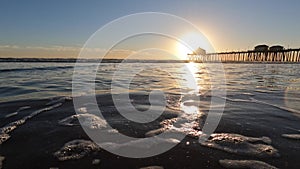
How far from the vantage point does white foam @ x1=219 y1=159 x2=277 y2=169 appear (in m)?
2.70

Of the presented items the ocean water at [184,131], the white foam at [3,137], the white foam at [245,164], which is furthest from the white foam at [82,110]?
the white foam at [245,164]

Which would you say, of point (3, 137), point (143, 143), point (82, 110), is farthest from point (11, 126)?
point (143, 143)

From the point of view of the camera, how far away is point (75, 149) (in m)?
3.16

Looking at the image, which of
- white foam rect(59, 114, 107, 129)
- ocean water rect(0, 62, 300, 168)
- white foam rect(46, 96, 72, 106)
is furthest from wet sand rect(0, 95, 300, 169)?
white foam rect(46, 96, 72, 106)

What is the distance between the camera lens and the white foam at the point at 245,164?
2.70 meters

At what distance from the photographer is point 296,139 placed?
11.5 feet

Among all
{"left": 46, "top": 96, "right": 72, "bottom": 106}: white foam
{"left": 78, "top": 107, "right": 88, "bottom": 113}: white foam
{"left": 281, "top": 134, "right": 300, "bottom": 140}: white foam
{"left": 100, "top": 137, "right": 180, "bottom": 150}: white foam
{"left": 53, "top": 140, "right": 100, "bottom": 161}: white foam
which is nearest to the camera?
{"left": 53, "top": 140, "right": 100, "bottom": 161}: white foam

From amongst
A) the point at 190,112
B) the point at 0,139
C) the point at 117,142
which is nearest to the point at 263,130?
the point at 190,112

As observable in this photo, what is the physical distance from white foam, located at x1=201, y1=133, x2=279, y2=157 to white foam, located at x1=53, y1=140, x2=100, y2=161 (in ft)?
5.48

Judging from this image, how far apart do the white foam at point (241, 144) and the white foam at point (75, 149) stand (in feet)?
5.48

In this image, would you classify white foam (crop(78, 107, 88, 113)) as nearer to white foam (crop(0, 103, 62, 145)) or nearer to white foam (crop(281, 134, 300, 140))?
white foam (crop(0, 103, 62, 145))

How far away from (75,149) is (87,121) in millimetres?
1351

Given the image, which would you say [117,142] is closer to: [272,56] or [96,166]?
[96,166]

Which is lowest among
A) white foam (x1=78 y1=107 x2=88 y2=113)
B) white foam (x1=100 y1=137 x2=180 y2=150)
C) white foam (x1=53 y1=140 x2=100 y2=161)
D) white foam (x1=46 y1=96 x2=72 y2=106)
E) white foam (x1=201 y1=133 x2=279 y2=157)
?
white foam (x1=53 y1=140 x2=100 y2=161)
